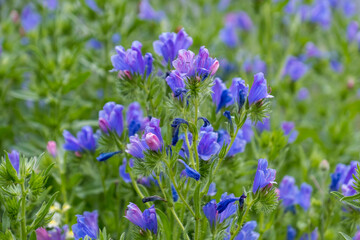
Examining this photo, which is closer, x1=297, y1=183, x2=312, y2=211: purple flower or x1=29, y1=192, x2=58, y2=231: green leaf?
x1=29, y1=192, x2=58, y2=231: green leaf

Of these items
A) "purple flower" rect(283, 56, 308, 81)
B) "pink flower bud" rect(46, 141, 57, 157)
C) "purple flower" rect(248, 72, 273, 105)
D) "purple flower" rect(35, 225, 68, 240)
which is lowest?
"purple flower" rect(35, 225, 68, 240)

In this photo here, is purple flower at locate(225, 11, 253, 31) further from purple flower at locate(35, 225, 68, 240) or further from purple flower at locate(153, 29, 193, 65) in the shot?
purple flower at locate(35, 225, 68, 240)

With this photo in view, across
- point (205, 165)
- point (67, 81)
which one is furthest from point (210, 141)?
point (67, 81)

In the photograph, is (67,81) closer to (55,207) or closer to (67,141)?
(67,141)

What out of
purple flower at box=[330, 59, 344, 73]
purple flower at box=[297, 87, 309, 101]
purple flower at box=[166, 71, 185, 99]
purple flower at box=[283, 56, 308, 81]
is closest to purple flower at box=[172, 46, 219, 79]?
purple flower at box=[166, 71, 185, 99]

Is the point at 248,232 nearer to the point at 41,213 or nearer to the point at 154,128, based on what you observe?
the point at 154,128

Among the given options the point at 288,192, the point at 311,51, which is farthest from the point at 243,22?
the point at 288,192

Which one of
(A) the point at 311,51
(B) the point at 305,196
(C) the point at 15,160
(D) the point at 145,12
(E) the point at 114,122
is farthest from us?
(A) the point at 311,51
